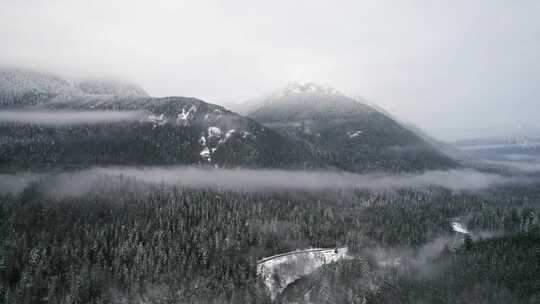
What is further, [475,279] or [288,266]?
[288,266]

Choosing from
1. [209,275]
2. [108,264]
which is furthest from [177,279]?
[108,264]

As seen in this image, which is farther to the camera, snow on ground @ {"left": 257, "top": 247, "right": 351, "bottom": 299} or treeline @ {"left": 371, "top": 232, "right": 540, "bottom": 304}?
snow on ground @ {"left": 257, "top": 247, "right": 351, "bottom": 299}

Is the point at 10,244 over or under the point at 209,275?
over

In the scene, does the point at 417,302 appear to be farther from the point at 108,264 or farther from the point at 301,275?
the point at 108,264

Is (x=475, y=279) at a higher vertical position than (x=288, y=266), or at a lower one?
higher

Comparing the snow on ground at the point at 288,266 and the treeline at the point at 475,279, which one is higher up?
the treeline at the point at 475,279

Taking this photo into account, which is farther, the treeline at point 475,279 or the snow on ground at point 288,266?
the snow on ground at point 288,266

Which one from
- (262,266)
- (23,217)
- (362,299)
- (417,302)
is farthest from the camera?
(23,217)

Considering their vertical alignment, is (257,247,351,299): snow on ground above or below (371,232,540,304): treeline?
below
